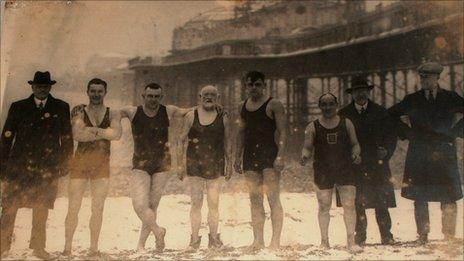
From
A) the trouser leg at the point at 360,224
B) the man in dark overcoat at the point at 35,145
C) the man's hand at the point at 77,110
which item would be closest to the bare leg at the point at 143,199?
the man in dark overcoat at the point at 35,145

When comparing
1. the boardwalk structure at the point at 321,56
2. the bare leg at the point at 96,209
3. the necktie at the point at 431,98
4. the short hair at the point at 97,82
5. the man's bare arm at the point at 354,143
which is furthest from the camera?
the boardwalk structure at the point at 321,56

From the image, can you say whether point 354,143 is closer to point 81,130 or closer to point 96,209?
point 96,209

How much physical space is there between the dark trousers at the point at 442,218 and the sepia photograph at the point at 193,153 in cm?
2

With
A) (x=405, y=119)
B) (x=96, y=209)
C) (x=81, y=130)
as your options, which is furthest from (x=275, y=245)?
(x=81, y=130)

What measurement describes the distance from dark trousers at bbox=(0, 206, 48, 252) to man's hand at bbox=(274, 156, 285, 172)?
2.62 m

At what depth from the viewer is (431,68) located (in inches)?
182

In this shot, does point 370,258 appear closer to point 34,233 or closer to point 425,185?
point 425,185

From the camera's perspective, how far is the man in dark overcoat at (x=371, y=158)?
4.32 metres

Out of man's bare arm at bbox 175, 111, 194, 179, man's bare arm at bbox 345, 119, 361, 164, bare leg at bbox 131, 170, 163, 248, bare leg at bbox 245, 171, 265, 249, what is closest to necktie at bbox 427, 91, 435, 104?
man's bare arm at bbox 345, 119, 361, 164

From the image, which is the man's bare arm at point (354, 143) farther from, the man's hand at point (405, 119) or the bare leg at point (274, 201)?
the bare leg at point (274, 201)

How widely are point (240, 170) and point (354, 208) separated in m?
1.37

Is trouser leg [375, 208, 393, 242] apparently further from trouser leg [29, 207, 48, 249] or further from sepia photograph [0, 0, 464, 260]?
trouser leg [29, 207, 48, 249]

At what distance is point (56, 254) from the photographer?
409cm

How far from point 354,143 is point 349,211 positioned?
0.78 meters
